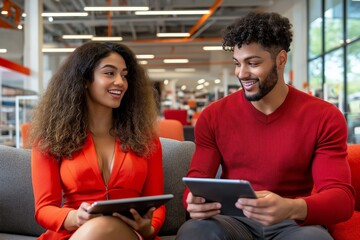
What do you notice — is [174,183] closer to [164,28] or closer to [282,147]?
[282,147]

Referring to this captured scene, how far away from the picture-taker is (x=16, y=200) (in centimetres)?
225

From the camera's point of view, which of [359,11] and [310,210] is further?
[359,11]

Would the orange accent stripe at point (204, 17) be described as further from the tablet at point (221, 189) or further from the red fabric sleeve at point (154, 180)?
the tablet at point (221, 189)

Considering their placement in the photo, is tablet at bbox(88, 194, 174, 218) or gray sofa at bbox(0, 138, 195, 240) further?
gray sofa at bbox(0, 138, 195, 240)

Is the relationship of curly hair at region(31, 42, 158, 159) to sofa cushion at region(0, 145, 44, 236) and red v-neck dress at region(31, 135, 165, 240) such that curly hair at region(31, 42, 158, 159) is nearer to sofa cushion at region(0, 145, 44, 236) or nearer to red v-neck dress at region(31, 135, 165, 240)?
red v-neck dress at region(31, 135, 165, 240)

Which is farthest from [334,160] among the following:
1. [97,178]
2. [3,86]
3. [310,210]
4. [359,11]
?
[3,86]

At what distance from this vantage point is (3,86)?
7871 millimetres

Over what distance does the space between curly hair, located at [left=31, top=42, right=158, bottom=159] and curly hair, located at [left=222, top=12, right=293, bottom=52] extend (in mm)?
485

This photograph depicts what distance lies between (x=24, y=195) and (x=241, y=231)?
1.11 m

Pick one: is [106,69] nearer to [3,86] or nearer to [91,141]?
[91,141]

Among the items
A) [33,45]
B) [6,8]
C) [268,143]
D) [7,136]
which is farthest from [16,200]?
[33,45]

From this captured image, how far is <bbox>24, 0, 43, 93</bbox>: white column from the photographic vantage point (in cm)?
894

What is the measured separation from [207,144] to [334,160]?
0.51 m

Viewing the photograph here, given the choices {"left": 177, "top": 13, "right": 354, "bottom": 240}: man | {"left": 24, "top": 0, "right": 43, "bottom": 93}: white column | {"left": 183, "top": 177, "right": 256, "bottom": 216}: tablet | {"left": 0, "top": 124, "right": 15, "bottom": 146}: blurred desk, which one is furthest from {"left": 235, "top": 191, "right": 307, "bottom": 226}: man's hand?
{"left": 24, "top": 0, "right": 43, "bottom": 93}: white column
